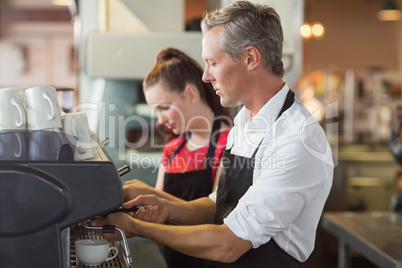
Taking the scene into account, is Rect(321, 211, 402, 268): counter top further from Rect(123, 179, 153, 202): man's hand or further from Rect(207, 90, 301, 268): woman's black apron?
Rect(123, 179, 153, 202): man's hand

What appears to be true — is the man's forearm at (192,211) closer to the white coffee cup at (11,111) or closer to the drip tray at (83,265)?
the drip tray at (83,265)

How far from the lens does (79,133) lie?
134 cm

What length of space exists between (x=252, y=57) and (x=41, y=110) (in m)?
0.58

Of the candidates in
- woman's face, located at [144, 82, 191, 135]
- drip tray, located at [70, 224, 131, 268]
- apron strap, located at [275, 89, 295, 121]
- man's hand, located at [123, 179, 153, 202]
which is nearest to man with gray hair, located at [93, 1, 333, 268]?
apron strap, located at [275, 89, 295, 121]

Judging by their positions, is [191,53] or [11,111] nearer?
[11,111]

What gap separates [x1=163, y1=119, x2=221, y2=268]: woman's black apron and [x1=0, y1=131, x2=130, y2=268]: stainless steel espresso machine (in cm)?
77

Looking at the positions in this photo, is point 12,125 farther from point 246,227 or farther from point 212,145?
point 212,145

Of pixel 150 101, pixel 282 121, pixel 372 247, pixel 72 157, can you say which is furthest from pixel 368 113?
pixel 72 157

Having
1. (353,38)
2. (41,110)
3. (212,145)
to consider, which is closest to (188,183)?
(212,145)

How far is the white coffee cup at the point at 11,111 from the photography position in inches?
48.3

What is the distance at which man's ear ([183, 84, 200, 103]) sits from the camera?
2.08 meters

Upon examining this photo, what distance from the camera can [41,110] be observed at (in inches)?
49.3

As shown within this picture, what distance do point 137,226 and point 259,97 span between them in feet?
1.60

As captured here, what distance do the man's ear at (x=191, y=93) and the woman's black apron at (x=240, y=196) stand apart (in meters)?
0.39
